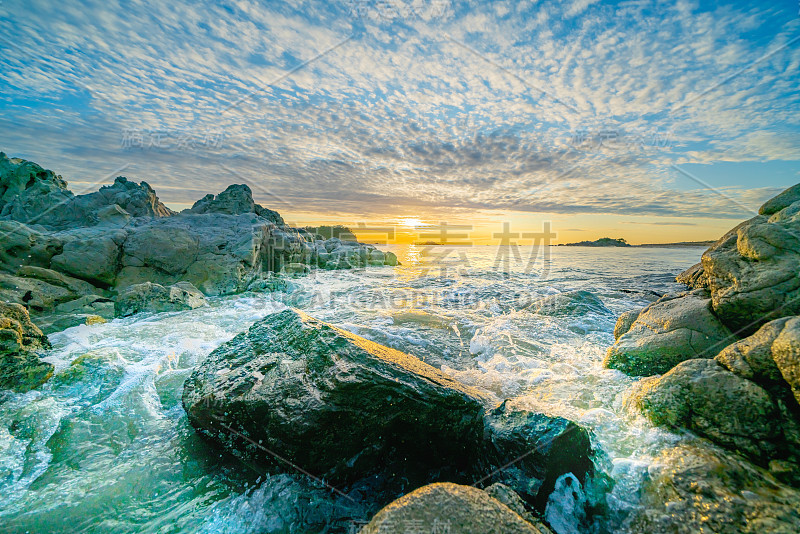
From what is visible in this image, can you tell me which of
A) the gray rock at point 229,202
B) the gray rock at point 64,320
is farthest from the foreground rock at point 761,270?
the gray rock at point 229,202

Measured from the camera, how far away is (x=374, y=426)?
123 inches

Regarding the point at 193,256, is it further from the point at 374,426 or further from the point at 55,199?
the point at 374,426

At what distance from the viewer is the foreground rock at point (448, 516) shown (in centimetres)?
191

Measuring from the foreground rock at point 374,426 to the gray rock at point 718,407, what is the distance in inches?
53.8

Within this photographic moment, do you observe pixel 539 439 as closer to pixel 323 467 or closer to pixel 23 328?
pixel 323 467

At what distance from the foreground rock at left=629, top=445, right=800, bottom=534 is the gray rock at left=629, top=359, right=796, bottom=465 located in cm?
32

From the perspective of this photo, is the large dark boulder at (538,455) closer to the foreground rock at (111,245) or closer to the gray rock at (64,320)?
the gray rock at (64,320)

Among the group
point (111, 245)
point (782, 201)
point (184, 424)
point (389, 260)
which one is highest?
point (782, 201)

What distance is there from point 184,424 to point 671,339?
8.01 meters

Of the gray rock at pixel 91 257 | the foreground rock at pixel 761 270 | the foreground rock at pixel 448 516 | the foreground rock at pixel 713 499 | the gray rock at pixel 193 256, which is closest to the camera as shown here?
the foreground rock at pixel 448 516

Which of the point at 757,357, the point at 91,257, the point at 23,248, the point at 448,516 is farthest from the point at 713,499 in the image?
the point at 23,248

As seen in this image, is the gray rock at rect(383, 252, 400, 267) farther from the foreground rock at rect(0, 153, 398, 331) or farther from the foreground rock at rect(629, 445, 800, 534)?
the foreground rock at rect(629, 445, 800, 534)

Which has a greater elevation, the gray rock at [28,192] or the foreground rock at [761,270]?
the gray rock at [28,192]

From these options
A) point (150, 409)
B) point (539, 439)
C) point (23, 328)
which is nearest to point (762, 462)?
point (539, 439)
